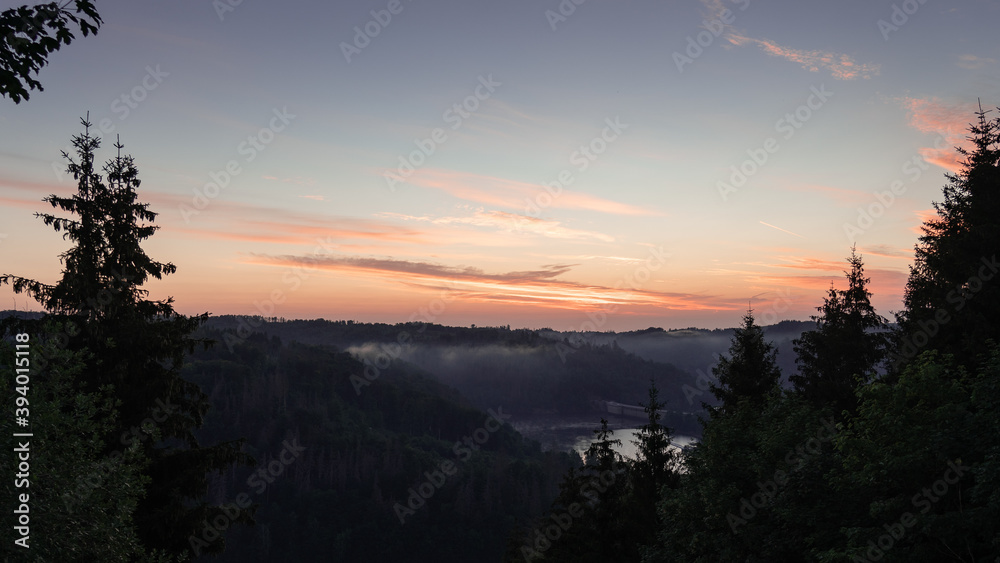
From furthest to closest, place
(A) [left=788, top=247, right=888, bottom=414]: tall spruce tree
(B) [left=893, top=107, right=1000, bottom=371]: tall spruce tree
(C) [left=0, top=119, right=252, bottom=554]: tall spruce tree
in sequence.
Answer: (A) [left=788, top=247, right=888, bottom=414]: tall spruce tree → (B) [left=893, top=107, right=1000, bottom=371]: tall spruce tree → (C) [left=0, top=119, right=252, bottom=554]: tall spruce tree

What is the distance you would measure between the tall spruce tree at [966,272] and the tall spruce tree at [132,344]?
32.1 meters

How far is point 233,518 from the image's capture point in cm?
2055

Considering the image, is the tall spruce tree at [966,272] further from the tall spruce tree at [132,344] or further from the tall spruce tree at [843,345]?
the tall spruce tree at [132,344]

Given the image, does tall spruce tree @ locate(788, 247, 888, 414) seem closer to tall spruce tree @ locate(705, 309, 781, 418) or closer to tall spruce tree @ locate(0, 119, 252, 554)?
tall spruce tree @ locate(705, 309, 781, 418)

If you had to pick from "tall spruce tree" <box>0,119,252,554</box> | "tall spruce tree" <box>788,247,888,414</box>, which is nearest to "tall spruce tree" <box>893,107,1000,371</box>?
"tall spruce tree" <box>788,247,888,414</box>

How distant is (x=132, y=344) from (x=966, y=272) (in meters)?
36.0

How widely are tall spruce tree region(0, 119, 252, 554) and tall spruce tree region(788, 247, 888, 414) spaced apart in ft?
117

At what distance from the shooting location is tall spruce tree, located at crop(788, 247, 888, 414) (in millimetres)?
38844

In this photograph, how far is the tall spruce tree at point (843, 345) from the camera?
38.8m

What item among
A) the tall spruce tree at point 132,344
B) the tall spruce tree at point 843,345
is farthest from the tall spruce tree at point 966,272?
the tall spruce tree at point 132,344

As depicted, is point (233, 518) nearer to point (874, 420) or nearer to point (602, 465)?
point (602, 465)

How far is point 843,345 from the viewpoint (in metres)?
39.5

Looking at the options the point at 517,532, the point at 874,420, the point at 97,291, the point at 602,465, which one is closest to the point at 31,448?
the point at 97,291

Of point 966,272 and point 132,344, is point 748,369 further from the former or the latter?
point 132,344
